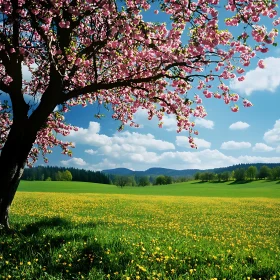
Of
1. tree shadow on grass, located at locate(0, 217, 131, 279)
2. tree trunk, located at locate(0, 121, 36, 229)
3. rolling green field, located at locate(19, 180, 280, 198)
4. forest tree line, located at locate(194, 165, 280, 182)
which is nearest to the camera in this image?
tree shadow on grass, located at locate(0, 217, 131, 279)

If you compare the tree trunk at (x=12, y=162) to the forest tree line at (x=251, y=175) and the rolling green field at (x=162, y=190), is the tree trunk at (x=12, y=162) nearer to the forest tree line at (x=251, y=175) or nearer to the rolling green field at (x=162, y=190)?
the rolling green field at (x=162, y=190)

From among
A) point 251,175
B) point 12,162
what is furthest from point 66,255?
point 251,175

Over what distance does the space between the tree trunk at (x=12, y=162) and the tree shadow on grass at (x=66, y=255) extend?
1.32 meters

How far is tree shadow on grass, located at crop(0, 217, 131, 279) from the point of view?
261 inches

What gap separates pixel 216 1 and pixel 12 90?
7530 millimetres

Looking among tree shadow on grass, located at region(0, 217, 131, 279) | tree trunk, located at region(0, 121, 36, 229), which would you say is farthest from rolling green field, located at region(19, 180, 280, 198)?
tree shadow on grass, located at region(0, 217, 131, 279)

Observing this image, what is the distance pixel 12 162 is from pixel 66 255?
438cm

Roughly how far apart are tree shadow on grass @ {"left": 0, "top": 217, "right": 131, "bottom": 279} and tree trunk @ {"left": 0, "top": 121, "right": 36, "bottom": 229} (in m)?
1.32

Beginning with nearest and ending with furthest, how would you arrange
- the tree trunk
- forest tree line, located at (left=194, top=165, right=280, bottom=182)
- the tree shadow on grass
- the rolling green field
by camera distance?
the tree shadow on grass, the tree trunk, the rolling green field, forest tree line, located at (left=194, top=165, right=280, bottom=182)

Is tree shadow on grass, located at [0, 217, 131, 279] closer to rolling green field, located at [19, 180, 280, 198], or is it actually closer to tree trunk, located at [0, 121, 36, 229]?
tree trunk, located at [0, 121, 36, 229]

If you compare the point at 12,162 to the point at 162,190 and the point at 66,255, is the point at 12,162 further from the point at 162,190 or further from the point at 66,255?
the point at 162,190

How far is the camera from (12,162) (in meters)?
10.3

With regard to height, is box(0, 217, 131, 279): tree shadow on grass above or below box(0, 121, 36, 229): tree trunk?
below

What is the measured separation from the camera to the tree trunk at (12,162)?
10.3m
